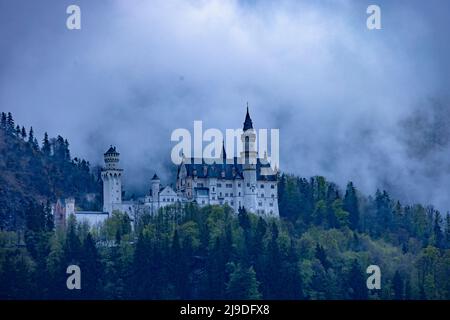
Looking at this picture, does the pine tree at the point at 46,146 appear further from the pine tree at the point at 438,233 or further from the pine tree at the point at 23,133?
the pine tree at the point at 438,233

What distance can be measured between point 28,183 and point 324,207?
8.95 metres

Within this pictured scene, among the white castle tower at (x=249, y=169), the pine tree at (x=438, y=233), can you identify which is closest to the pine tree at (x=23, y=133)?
the white castle tower at (x=249, y=169)

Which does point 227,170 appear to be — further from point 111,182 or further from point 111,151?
point 111,151

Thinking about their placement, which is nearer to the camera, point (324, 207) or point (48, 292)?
point (48, 292)

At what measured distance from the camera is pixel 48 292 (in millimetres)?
55344

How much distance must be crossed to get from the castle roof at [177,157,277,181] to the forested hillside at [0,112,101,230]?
306 cm

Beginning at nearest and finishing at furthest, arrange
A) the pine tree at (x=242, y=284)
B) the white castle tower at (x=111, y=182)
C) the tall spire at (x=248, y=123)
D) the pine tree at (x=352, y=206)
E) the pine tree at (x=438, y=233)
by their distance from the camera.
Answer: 1. the pine tree at (x=242, y=284)
2. the tall spire at (x=248, y=123)
3. the white castle tower at (x=111, y=182)
4. the pine tree at (x=438, y=233)
5. the pine tree at (x=352, y=206)

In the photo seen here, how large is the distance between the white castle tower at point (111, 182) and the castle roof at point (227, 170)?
2469 millimetres

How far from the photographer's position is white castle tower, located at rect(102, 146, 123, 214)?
192 feet

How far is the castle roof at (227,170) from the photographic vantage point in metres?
60.9

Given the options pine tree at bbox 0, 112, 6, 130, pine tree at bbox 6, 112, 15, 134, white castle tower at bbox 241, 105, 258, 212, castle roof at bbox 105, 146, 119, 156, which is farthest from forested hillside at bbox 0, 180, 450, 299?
pine tree at bbox 0, 112, 6, 130
